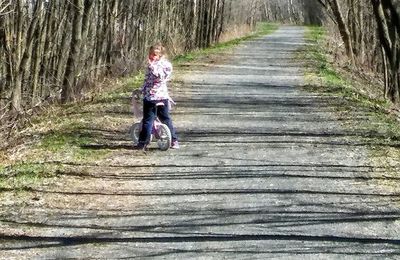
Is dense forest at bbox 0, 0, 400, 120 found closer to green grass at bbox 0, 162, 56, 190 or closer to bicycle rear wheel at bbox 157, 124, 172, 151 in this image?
bicycle rear wheel at bbox 157, 124, 172, 151

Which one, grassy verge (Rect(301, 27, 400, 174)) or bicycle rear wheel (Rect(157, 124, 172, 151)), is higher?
bicycle rear wheel (Rect(157, 124, 172, 151))

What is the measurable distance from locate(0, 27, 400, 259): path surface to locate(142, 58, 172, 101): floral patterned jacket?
2.53 feet

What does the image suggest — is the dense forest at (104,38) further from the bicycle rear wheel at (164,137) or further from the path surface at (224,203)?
the path surface at (224,203)

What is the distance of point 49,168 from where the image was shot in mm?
9453

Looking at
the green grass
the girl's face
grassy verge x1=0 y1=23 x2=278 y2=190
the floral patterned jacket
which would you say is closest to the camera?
the green grass

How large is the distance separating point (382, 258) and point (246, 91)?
12123 mm

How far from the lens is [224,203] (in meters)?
7.95

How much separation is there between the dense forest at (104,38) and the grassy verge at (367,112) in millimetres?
1556

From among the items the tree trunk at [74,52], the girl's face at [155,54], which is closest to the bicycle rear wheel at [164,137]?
the girl's face at [155,54]

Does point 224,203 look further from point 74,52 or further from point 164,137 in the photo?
point 74,52

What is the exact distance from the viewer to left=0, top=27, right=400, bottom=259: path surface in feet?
21.4

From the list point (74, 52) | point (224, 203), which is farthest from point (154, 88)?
point (74, 52)

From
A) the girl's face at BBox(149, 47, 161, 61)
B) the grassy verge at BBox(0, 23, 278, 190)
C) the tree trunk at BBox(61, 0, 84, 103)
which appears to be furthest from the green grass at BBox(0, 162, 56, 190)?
the tree trunk at BBox(61, 0, 84, 103)

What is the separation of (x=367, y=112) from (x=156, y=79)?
5.38 metres
